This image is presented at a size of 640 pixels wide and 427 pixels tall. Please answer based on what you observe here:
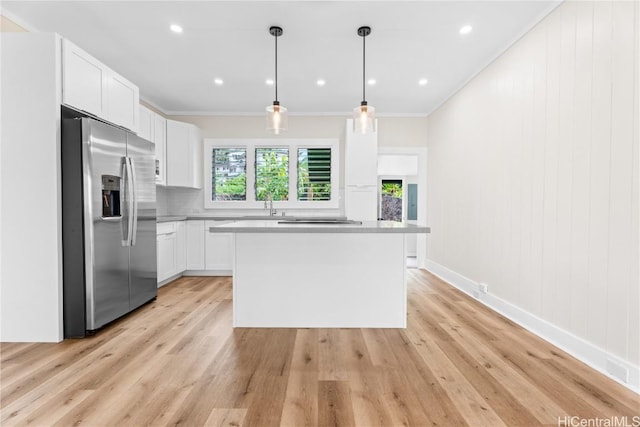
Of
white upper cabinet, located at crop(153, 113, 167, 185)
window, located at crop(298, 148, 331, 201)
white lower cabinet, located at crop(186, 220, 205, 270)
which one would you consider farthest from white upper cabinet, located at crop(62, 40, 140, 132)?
window, located at crop(298, 148, 331, 201)

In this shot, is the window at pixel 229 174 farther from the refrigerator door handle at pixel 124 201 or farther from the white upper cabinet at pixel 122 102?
the refrigerator door handle at pixel 124 201

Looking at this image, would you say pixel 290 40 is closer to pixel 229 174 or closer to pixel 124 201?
pixel 124 201

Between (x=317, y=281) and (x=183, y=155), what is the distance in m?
3.47

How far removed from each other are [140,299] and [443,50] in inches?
159

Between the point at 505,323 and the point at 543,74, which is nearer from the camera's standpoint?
the point at 543,74

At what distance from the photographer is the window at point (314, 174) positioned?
5398 mm

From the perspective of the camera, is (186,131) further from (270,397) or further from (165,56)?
(270,397)

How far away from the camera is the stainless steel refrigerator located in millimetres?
2516

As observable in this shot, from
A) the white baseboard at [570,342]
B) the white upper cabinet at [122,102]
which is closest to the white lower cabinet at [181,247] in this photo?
the white upper cabinet at [122,102]

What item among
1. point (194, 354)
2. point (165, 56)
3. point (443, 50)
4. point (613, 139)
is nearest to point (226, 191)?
point (165, 56)

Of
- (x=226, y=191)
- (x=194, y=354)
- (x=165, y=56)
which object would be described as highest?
(x=165, y=56)

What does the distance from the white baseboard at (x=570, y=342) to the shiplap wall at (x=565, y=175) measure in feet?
0.14

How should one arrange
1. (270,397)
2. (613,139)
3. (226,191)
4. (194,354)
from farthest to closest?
(226,191)
(194,354)
(613,139)
(270,397)

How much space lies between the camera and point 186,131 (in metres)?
5.01
